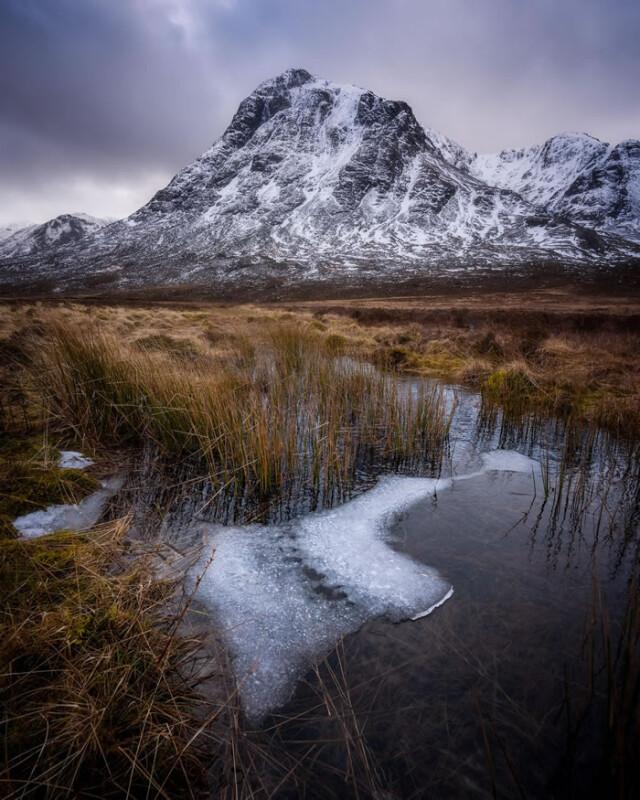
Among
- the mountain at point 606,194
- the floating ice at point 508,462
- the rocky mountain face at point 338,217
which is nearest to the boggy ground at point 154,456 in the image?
the floating ice at point 508,462

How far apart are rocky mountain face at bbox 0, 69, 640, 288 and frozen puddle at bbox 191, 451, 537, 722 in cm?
6548

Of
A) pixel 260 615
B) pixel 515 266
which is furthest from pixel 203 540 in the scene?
pixel 515 266

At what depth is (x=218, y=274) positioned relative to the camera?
8006 centimetres

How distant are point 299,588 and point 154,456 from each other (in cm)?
227

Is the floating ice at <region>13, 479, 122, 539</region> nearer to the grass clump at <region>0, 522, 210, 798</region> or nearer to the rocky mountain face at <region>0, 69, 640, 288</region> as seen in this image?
the grass clump at <region>0, 522, 210, 798</region>

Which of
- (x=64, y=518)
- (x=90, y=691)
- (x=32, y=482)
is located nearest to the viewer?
(x=90, y=691)

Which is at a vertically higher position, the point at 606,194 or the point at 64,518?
the point at 606,194

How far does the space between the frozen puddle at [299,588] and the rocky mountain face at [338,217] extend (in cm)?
6548

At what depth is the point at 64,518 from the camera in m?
2.77

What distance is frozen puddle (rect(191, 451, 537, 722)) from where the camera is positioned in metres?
1.92

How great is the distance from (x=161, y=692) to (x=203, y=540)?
1.26 m

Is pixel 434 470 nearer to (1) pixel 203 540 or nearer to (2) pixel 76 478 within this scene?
(1) pixel 203 540

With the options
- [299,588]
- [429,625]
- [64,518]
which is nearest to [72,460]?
[64,518]

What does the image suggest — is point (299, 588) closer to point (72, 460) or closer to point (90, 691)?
point (90, 691)
